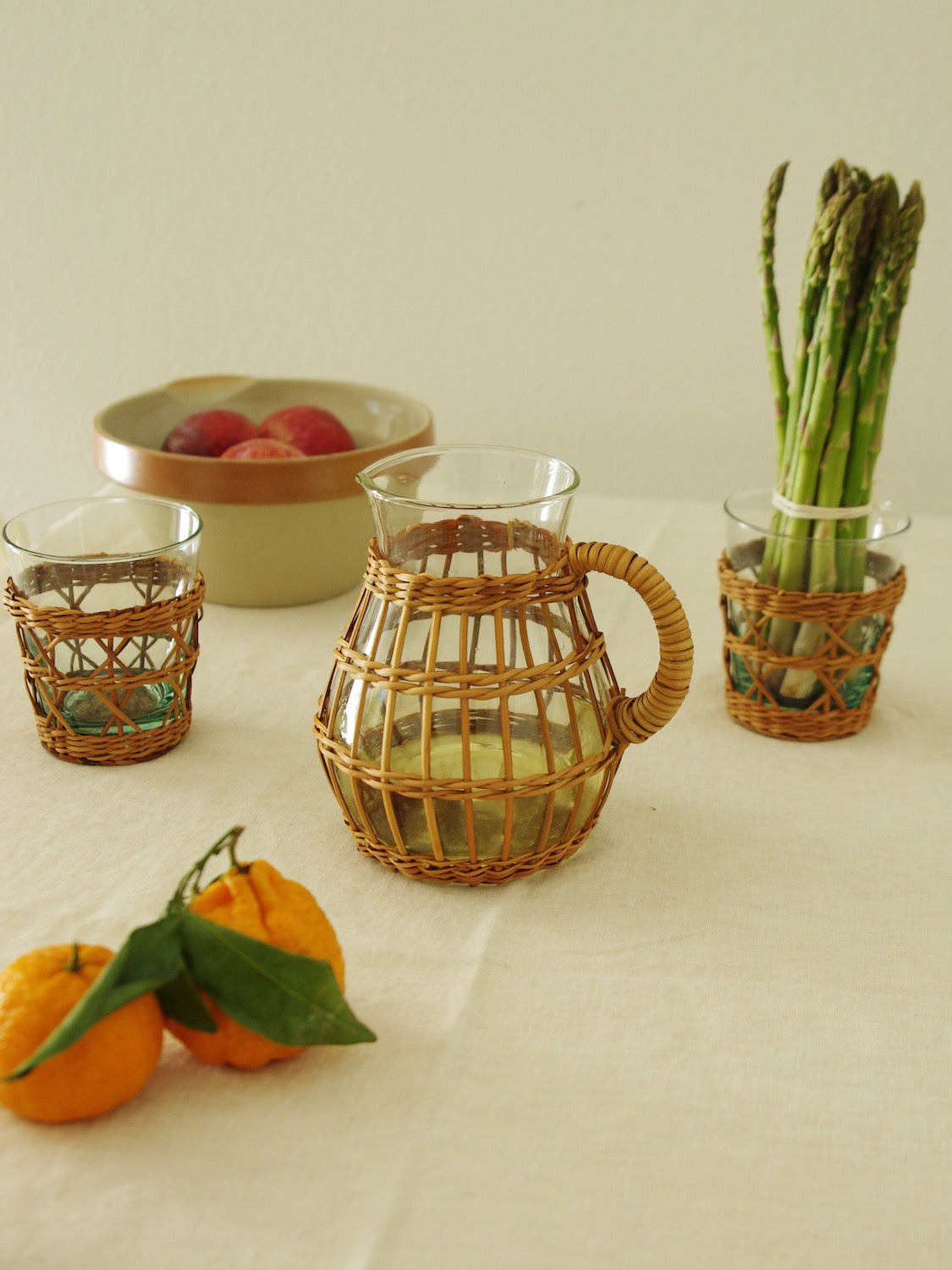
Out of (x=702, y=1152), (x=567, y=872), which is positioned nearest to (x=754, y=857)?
(x=567, y=872)

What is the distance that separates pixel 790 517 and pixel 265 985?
1.52 feet

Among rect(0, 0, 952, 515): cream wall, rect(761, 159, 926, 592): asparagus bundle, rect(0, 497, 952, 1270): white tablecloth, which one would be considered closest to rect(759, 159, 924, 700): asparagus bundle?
rect(761, 159, 926, 592): asparagus bundle

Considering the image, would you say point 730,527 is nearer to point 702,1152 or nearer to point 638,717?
point 638,717

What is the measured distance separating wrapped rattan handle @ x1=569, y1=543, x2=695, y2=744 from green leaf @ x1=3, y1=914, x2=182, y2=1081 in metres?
0.25

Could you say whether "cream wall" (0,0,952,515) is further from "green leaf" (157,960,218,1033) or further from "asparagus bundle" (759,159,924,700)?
"green leaf" (157,960,218,1033)

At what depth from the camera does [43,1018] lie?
0.44 meters

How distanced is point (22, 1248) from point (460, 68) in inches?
52.8

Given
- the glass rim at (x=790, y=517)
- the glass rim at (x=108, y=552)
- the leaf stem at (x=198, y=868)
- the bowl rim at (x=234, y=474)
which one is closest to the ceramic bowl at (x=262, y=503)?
the bowl rim at (x=234, y=474)

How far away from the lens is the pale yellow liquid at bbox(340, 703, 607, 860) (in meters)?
0.59

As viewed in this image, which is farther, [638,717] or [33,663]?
[33,663]

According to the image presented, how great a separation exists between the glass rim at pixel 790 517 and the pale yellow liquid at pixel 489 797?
233 millimetres

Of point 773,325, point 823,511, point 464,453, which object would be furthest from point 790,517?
point 464,453

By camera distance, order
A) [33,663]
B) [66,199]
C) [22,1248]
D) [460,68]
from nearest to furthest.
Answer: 1. [22,1248]
2. [33,663]
3. [460,68]
4. [66,199]

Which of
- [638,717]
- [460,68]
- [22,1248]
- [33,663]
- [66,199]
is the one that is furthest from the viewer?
[66,199]
